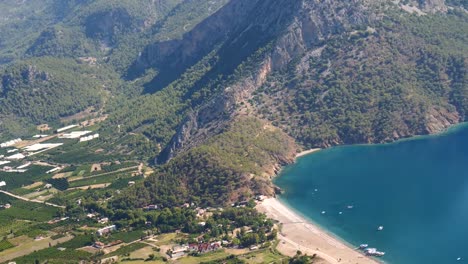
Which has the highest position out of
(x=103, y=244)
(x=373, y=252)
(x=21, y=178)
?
(x=103, y=244)

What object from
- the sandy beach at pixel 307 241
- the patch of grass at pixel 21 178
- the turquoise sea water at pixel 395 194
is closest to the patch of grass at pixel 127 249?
the sandy beach at pixel 307 241

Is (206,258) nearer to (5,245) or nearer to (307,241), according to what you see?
(307,241)

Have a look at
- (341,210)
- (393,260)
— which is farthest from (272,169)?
(393,260)

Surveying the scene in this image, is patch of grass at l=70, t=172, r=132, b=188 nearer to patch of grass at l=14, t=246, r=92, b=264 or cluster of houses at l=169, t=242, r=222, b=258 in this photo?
patch of grass at l=14, t=246, r=92, b=264

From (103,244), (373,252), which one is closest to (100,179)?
(103,244)

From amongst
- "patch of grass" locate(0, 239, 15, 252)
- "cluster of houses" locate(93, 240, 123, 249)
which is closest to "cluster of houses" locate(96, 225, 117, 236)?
"cluster of houses" locate(93, 240, 123, 249)

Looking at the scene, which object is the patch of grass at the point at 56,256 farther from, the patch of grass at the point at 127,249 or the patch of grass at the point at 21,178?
the patch of grass at the point at 21,178
